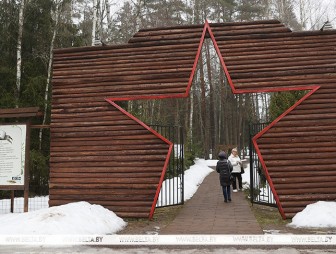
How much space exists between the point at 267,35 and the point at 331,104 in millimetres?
2488

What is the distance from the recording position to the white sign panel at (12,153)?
9586 millimetres

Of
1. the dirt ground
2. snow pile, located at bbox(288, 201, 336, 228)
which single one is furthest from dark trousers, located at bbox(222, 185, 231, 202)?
snow pile, located at bbox(288, 201, 336, 228)

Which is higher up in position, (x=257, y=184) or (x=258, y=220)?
(x=257, y=184)

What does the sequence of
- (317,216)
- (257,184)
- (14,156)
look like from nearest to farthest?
(317,216)
(14,156)
(257,184)

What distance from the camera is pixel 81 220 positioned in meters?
7.78

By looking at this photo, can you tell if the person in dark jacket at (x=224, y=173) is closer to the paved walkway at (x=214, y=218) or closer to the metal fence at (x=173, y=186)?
the paved walkway at (x=214, y=218)

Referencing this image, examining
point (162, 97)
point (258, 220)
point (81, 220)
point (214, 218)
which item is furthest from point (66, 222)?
point (258, 220)

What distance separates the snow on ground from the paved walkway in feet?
3.96

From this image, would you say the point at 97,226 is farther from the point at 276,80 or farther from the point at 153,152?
the point at 276,80

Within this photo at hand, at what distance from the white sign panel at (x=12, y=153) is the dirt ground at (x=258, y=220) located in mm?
3232

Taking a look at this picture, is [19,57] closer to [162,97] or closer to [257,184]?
[162,97]

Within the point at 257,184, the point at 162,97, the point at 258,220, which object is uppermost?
the point at 162,97

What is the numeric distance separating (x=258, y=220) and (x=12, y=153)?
6695 mm

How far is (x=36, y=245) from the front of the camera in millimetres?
6473
